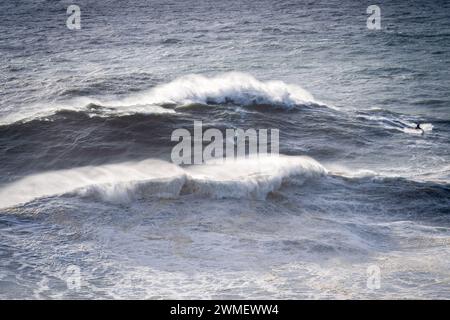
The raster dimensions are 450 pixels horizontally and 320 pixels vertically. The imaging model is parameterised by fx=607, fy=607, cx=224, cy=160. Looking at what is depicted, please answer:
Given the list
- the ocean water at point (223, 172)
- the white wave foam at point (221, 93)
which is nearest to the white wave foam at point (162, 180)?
the ocean water at point (223, 172)

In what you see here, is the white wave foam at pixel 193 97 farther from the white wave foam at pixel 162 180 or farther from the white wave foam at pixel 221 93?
the white wave foam at pixel 162 180

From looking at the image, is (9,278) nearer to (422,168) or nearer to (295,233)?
(295,233)

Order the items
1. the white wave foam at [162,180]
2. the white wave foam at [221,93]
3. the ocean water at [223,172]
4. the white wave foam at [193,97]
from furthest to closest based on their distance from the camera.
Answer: the white wave foam at [221,93], the white wave foam at [193,97], the white wave foam at [162,180], the ocean water at [223,172]

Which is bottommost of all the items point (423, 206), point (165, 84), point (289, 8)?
point (423, 206)

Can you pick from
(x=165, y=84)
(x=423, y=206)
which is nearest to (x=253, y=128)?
(x=165, y=84)

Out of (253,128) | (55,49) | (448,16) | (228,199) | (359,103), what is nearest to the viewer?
(228,199)

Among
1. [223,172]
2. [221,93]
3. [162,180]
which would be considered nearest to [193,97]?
[221,93]

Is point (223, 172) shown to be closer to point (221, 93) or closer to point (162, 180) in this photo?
point (162, 180)
